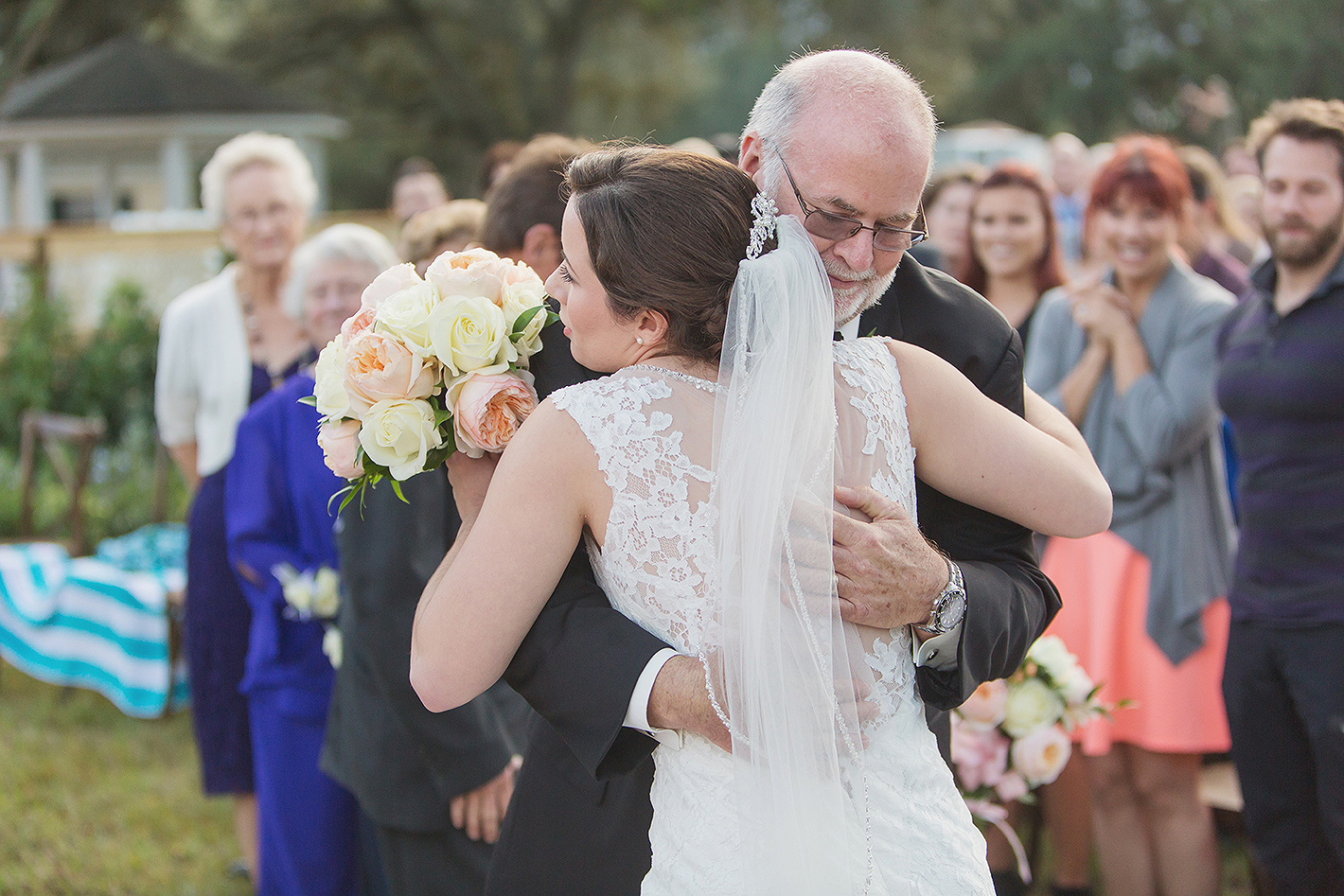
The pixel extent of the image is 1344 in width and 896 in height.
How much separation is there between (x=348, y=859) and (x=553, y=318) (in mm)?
2117

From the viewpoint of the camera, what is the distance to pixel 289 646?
11.9 ft

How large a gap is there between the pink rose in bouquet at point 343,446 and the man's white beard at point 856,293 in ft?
2.82

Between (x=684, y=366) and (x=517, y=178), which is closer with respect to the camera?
(x=684, y=366)

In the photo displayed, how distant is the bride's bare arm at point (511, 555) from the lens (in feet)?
5.92

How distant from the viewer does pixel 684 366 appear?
189 centimetres

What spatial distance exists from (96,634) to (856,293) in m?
5.84

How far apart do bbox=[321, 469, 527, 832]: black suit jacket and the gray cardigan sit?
238 centimetres

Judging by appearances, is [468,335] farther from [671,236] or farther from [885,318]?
[885,318]

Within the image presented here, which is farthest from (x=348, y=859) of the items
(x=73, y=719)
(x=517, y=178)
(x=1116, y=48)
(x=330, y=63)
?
(x=1116, y=48)

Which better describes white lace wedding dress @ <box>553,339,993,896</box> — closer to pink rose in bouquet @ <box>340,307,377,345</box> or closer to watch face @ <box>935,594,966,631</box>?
watch face @ <box>935,594,966,631</box>

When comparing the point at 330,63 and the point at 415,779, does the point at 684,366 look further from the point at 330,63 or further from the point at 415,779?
the point at 330,63

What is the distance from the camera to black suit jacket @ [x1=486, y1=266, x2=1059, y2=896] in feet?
6.22

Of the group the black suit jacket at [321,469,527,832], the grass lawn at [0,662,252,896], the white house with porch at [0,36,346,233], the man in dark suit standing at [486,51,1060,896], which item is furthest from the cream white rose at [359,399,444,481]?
the white house with porch at [0,36,346,233]

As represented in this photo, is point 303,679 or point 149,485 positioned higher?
point 303,679
